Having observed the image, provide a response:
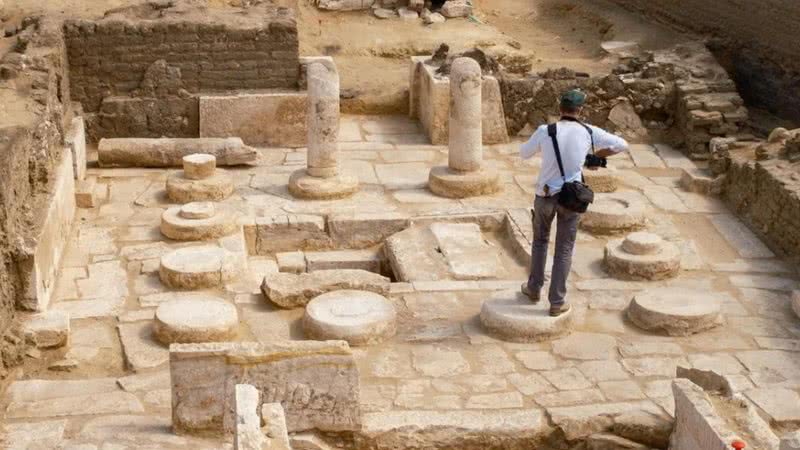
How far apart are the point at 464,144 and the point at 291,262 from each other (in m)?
2.17

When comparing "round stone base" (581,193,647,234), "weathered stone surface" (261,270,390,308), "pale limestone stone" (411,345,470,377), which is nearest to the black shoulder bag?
"pale limestone stone" (411,345,470,377)

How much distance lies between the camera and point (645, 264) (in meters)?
9.97

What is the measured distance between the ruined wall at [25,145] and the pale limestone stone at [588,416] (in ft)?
12.1

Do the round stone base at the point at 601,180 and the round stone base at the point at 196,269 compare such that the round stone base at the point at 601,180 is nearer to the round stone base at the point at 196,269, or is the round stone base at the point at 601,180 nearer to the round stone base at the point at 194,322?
the round stone base at the point at 196,269

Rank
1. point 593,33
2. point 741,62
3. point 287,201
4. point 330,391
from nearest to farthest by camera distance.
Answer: point 330,391, point 287,201, point 741,62, point 593,33

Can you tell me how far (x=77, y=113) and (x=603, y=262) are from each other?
5.88 m

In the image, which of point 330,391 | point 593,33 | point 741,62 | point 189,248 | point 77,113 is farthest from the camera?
point 593,33

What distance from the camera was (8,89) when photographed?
10609 mm

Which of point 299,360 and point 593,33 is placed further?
point 593,33

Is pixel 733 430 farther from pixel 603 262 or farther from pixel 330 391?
pixel 603 262

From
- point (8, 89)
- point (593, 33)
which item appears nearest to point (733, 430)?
point (8, 89)

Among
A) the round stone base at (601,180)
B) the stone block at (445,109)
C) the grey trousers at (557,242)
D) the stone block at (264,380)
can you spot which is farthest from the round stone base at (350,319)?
the stone block at (445,109)

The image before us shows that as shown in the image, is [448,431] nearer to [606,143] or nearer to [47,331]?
[606,143]

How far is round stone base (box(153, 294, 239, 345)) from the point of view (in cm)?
863
